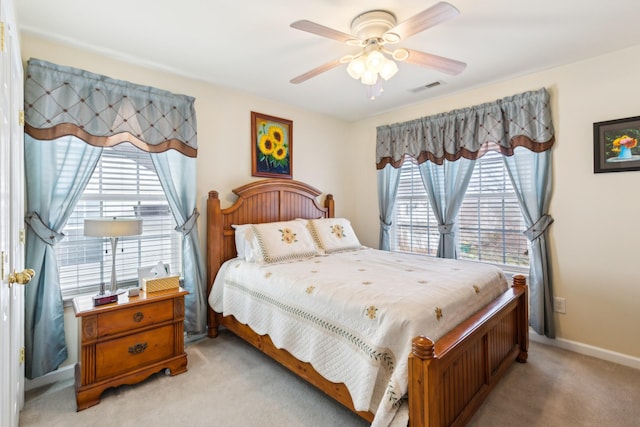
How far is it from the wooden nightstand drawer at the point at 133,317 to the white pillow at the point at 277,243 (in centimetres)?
77

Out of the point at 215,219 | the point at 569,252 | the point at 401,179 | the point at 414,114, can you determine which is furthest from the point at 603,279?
the point at 215,219

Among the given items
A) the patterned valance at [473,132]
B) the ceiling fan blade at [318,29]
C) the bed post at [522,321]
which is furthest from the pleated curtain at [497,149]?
the ceiling fan blade at [318,29]

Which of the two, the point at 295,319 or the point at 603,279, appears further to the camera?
the point at 603,279

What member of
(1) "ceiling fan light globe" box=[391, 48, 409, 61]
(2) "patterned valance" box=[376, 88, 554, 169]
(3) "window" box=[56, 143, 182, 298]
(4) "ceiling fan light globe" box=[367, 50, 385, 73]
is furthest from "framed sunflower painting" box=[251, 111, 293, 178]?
(1) "ceiling fan light globe" box=[391, 48, 409, 61]

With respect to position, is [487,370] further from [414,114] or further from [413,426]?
[414,114]

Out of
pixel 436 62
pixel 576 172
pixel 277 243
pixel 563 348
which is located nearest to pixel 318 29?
pixel 436 62

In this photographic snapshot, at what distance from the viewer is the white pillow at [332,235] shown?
3213 millimetres

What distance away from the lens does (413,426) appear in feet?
4.48

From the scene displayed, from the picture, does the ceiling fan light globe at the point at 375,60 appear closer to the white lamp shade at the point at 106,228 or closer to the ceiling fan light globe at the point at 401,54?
the ceiling fan light globe at the point at 401,54

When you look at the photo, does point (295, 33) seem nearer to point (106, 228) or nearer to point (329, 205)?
point (106, 228)

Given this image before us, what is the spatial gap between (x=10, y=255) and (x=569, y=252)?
378 cm

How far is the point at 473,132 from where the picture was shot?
10.2 ft

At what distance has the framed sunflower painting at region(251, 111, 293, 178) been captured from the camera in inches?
132

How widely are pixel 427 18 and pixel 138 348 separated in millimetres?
2682
